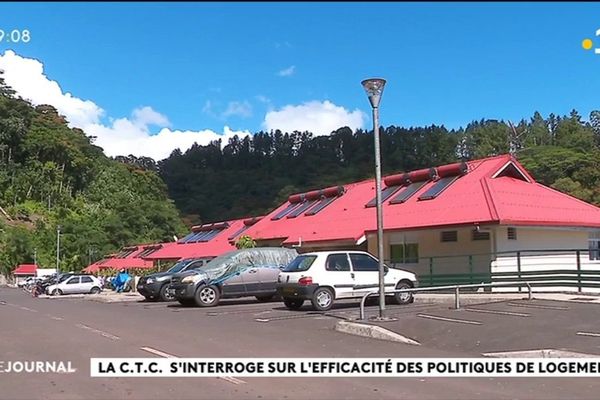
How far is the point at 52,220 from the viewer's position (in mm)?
110062

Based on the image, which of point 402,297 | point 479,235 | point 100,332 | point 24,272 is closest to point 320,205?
point 479,235

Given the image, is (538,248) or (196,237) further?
(196,237)

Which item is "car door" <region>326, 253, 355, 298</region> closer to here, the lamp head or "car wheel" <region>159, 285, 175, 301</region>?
the lamp head

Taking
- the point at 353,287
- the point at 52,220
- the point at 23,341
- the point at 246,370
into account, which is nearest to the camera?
the point at 246,370

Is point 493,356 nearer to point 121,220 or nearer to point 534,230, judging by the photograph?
point 534,230

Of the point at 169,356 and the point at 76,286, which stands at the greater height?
the point at 169,356

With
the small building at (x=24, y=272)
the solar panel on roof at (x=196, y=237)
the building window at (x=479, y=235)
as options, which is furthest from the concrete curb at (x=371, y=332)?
the small building at (x=24, y=272)

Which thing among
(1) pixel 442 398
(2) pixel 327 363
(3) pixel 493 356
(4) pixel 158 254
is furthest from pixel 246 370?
(4) pixel 158 254

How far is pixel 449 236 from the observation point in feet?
87.8

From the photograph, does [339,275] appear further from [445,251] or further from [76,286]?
[76,286]

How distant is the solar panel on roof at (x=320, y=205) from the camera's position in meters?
36.8

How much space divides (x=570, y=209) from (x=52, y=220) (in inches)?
3813

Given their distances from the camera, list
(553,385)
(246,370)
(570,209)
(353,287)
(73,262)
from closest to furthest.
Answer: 1. (553,385)
2. (246,370)
3. (353,287)
4. (570,209)
5. (73,262)

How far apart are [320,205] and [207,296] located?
50.3ft
